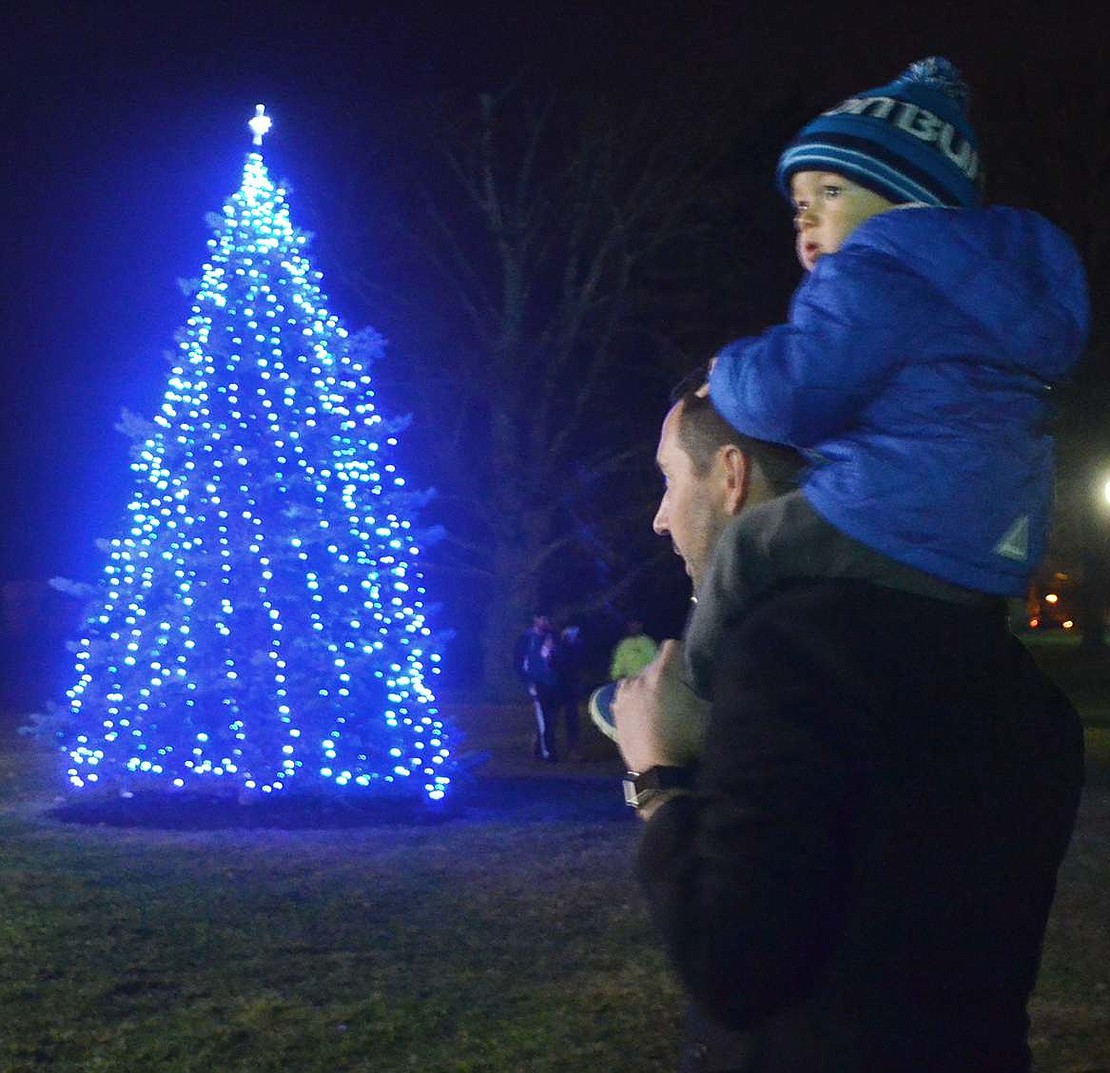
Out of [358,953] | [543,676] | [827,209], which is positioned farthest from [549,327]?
[827,209]

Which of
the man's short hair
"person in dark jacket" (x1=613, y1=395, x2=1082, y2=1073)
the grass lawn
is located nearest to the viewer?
"person in dark jacket" (x1=613, y1=395, x2=1082, y2=1073)

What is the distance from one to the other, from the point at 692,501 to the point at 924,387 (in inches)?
16.0

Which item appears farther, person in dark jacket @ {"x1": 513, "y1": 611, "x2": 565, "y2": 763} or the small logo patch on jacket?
person in dark jacket @ {"x1": 513, "y1": 611, "x2": 565, "y2": 763}

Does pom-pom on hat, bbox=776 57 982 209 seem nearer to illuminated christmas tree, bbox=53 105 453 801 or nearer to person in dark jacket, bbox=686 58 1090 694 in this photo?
person in dark jacket, bbox=686 58 1090 694

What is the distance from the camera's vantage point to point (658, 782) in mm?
1881

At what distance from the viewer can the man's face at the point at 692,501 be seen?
2127 mm

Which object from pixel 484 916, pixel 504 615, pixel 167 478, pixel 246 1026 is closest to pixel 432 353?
pixel 504 615

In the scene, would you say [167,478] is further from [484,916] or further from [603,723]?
[603,723]

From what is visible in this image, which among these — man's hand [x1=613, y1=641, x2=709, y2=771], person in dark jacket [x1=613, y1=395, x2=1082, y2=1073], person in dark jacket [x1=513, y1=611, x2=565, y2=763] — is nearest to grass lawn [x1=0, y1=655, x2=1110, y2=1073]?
man's hand [x1=613, y1=641, x2=709, y2=771]

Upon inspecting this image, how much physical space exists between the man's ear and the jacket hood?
312mm

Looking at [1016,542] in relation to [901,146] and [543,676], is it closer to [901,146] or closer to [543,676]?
[901,146]

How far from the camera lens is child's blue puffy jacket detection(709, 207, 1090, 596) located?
5.94 feet

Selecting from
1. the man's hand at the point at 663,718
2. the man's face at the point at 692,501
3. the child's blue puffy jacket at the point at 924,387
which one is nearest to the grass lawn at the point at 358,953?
the man's face at the point at 692,501

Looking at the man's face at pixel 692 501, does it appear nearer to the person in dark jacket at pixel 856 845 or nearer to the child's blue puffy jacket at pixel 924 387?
the child's blue puffy jacket at pixel 924 387
